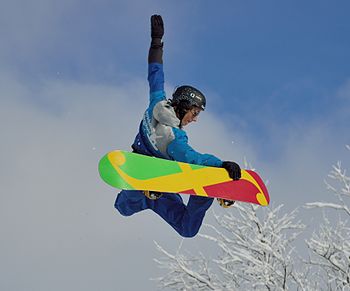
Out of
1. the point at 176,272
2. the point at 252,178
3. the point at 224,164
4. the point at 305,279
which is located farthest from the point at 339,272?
the point at 224,164

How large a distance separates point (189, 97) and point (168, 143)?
0.36m

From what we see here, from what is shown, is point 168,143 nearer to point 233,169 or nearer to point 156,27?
point 233,169

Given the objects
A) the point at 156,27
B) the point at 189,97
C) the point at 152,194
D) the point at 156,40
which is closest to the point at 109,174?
the point at 152,194

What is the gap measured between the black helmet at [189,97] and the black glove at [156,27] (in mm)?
602

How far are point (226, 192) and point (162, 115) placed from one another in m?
0.78

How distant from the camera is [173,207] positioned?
4445 millimetres

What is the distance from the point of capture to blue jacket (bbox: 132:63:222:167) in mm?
3822

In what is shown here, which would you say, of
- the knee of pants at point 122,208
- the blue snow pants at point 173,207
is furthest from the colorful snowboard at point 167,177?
the knee of pants at point 122,208

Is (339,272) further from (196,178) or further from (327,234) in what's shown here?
(196,178)

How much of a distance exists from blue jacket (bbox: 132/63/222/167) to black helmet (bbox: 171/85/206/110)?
79 mm

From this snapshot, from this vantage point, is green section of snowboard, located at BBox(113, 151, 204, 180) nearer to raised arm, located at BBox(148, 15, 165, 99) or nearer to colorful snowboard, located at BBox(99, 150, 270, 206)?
colorful snowboard, located at BBox(99, 150, 270, 206)

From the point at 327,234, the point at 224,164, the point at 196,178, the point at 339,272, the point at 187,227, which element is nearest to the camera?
the point at 224,164

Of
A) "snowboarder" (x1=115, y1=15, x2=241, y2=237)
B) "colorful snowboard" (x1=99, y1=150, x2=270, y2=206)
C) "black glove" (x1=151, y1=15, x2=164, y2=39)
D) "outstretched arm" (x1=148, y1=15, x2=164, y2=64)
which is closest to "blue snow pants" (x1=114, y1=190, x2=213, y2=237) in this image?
"snowboarder" (x1=115, y1=15, x2=241, y2=237)

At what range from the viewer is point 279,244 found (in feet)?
28.0
